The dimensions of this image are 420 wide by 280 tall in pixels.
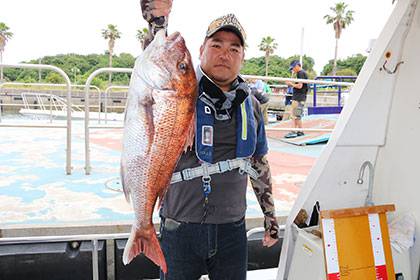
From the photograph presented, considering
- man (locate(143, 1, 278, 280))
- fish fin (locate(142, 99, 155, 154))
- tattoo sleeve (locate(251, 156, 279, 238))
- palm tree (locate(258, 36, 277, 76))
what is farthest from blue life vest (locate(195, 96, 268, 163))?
palm tree (locate(258, 36, 277, 76))

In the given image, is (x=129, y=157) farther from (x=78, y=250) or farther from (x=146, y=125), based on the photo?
(x=78, y=250)

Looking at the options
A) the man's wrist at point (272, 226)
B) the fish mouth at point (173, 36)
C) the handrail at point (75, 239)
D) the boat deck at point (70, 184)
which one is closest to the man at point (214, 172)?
the man's wrist at point (272, 226)

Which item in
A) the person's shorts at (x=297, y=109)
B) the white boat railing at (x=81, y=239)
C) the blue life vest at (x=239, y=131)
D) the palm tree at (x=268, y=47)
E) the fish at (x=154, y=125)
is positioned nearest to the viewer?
the fish at (x=154, y=125)

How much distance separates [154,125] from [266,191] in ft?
2.96

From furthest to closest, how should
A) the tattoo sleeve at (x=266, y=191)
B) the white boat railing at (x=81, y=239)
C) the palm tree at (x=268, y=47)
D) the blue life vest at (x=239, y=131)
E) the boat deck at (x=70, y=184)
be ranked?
the palm tree at (x=268, y=47), the boat deck at (x=70, y=184), the white boat railing at (x=81, y=239), the tattoo sleeve at (x=266, y=191), the blue life vest at (x=239, y=131)

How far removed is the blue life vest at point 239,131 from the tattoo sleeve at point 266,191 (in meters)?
0.12

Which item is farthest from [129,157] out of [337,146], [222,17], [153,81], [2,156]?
[2,156]

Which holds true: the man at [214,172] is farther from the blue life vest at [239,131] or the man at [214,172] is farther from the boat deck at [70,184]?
the boat deck at [70,184]

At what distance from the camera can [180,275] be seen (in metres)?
1.84

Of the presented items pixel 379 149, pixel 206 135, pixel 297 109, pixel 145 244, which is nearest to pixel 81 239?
pixel 145 244

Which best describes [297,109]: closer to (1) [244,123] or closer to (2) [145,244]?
(1) [244,123]

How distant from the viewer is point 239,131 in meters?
1.88

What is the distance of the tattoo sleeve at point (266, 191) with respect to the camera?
2.11 metres

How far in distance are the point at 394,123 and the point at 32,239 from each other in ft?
8.50
